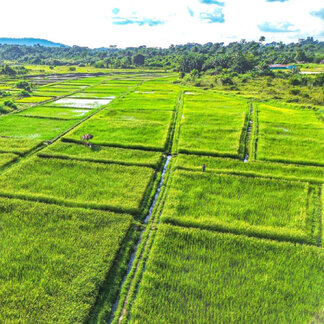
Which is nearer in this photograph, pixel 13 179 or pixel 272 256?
pixel 272 256

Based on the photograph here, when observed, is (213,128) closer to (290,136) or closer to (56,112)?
(290,136)

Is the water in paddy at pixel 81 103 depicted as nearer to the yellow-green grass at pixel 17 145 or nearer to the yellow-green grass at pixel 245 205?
→ the yellow-green grass at pixel 17 145

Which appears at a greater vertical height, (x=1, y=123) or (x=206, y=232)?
(x=1, y=123)

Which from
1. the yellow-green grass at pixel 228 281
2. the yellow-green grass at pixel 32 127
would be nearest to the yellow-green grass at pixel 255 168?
the yellow-green grass at pixel 228 281

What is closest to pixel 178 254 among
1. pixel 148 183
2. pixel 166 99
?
pixel 148 183

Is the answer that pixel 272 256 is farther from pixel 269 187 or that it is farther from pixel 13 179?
pixel 13 179

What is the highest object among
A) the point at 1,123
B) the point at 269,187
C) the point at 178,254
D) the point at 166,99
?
the point at 166,99

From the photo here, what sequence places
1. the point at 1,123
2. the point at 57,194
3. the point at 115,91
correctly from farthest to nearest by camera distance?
the point at 115,91 < the point at 1,123 < the point at 57,194
